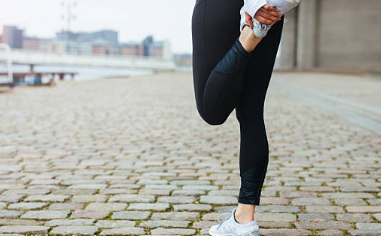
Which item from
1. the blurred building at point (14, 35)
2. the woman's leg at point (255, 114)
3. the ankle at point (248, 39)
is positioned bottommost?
the woman's leg at point (255, 114)

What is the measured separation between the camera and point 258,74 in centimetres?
214

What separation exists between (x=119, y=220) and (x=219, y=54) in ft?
4.00

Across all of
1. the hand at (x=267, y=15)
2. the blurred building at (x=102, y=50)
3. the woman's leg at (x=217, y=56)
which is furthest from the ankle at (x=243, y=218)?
the blurred building at (x=102, y=50)

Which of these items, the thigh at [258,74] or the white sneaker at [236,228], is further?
the white sneaker at [236,228]

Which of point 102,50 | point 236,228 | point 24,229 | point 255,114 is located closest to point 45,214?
point 24,229

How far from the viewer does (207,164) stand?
460cm

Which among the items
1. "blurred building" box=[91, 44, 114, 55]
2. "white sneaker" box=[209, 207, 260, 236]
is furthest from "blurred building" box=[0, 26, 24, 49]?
"white sneaker" box=[209, 207, 260, 236]

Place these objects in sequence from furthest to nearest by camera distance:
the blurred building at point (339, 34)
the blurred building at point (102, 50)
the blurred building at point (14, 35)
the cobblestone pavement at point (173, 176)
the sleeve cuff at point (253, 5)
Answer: the blurred building at point (102, 50) < the blurred building at point (14, 35) < the blurred building at point (339, 34) < the cobblestone pavement at point (173, 176) < the sleeve cuff at point (253, 5)

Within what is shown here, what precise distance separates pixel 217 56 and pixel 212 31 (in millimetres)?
100

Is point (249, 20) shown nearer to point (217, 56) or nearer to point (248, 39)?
point (248, 39)

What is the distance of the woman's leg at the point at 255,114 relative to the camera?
2.12 m

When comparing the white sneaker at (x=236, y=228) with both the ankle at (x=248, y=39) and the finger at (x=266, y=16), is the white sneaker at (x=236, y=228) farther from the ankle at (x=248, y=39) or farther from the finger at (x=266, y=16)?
the finger at (x=266, y=16)

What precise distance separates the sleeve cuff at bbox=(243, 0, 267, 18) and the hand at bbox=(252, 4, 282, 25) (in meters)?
0.02

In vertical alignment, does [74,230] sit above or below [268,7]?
below
